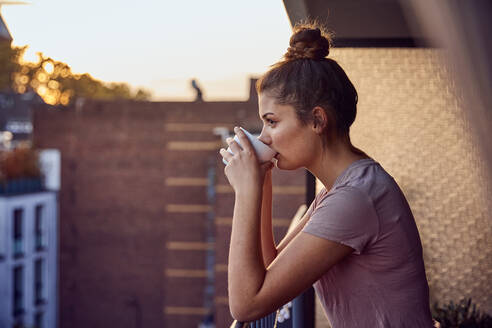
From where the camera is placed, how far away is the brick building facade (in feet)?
91.5

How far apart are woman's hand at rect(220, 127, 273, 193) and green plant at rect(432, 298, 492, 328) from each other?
265 cm

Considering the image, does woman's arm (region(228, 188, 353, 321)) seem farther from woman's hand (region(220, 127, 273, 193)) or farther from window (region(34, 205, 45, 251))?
window (region(34, 205, 45, 251))

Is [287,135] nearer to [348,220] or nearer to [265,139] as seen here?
[265,139]

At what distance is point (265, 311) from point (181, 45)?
3088 cm

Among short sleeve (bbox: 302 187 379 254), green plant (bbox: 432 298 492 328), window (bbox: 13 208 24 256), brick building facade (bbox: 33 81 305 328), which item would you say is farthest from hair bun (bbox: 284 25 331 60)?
window (bbox: 13 208 24 256)

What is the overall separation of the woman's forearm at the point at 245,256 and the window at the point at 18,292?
85.7 feet

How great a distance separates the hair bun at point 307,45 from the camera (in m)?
1.51

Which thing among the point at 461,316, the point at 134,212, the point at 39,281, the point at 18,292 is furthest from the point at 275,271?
the point at 39,281

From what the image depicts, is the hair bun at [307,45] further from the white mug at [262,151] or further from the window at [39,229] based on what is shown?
the window at [39,229]

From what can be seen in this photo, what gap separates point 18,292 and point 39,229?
10.7 ft

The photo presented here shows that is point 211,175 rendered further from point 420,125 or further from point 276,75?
point 276,75

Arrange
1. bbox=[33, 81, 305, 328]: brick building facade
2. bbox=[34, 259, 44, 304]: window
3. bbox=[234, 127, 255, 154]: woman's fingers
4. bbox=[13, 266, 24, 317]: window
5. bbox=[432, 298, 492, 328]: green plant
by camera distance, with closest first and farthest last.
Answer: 1. bbox=[234, 127, 255, 154]: woman's fingers
2. bbox=[432, 298, 492, 328]: green plant
3. bbox=[13, 266, 24, 317]: window
4. bbox=[34, 259, 44, 304]: window
5. bbox=[33, 81, 305, 328]: brick building facade

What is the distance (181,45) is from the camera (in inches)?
1238

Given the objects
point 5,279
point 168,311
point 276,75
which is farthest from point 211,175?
point 276,75
